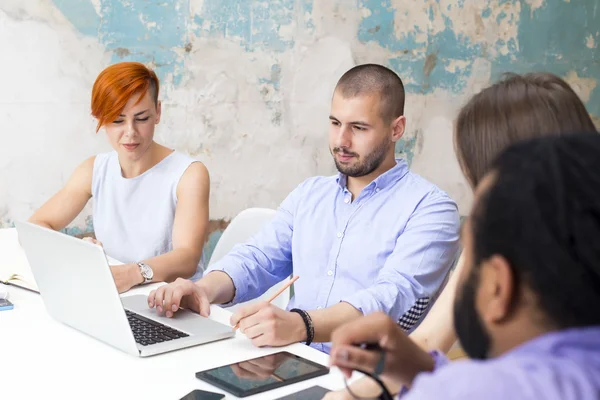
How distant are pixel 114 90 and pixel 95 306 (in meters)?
1.09

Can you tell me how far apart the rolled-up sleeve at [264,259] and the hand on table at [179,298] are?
1.00 feet

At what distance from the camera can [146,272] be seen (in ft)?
6.76

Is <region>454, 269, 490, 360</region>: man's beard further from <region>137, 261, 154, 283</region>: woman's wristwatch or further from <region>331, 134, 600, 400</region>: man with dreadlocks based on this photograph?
<region>137, 261, 154, 283</region>: woman's wristwatch

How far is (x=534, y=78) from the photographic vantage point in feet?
4.49

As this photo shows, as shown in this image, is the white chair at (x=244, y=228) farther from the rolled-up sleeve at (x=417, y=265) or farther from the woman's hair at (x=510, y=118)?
the woman's hair at (x=510, y=118)

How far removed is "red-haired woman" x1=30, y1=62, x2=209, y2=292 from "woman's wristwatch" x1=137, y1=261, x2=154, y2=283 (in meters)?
0.21

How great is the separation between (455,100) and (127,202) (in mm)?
1983

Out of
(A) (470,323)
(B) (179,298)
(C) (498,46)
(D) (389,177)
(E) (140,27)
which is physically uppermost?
(E) (140,27)

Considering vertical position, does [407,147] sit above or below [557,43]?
below

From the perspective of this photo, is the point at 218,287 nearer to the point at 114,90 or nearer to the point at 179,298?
the point at 179,298

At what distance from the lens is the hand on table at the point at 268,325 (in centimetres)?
154

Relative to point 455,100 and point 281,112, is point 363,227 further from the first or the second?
point 455,100

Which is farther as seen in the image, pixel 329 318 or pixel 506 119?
pixel 329 318

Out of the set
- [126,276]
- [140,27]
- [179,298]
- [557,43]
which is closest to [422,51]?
[557,43]
